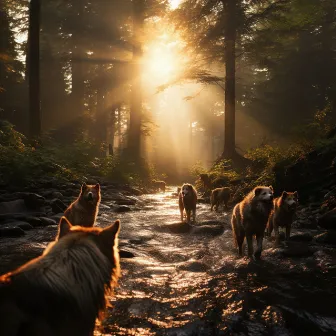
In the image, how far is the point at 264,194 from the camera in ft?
24.7

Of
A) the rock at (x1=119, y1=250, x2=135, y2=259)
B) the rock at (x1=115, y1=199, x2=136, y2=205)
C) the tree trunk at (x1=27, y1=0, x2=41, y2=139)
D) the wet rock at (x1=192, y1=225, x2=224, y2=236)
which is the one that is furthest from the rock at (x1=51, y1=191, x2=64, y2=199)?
the tree trunk at (x1=27, y1=0, x2=41, y2=139)

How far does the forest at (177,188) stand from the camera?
401 centimetres

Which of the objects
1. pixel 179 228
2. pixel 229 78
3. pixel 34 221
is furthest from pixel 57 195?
pixel 229 78

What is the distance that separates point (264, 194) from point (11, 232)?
5901 mm

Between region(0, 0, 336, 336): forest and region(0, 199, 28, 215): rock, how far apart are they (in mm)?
46

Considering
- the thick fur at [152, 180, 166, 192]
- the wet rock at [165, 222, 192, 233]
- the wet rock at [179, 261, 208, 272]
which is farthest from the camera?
the thick fur at [152, 180, 166, 192]

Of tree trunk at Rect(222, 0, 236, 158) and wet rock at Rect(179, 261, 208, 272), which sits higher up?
tree trunk at Rect(222, 0, 236, 158)

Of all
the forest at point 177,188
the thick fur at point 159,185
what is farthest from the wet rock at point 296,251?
the thick fur at point 159,185

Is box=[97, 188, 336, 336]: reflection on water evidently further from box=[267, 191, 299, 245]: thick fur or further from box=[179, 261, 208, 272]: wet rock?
box=[267, 191, 299, 245]: thick fur

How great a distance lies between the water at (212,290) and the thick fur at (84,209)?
27.4 inches

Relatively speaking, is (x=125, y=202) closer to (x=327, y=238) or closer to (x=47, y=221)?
(x=47, y=221)

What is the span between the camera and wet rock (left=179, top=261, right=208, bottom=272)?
641 cm

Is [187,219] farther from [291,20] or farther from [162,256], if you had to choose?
[291,20]

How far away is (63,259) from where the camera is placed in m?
2.68
